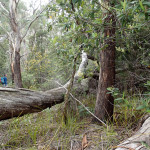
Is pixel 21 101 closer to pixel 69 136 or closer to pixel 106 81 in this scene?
pixel 69 136

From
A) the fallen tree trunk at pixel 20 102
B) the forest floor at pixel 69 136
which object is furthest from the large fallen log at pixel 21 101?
the forest floor at pixel 69 136

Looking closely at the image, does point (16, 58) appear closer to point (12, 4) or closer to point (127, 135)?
point (12, 4)

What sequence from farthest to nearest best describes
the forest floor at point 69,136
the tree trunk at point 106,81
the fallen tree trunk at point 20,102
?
1. the tree trunk at point 106,81
2. the fallen tree trunk at point 20,102
3. the forest floor at point 69,136

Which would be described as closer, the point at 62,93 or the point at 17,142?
the point at 17,142

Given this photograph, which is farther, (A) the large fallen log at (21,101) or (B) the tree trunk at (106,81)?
(B) the tree trunk at (106,81)

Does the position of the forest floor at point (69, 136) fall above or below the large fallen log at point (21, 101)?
below

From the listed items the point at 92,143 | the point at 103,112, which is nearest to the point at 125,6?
the point at 92,143

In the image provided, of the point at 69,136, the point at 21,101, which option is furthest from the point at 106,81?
the point at 21,101

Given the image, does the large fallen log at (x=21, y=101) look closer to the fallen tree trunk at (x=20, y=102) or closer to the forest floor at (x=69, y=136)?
the fallen tree trunk at (x=20, y=102)

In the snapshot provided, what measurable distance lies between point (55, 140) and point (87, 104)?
160 centimetres

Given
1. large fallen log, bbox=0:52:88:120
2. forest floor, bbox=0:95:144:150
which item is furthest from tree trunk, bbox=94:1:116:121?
large fallen log, bbox=0:52:88:120

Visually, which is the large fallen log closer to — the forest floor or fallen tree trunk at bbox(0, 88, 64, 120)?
fallen tree trunk at bbox(0, 88, 64, 120)

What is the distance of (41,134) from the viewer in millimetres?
2295

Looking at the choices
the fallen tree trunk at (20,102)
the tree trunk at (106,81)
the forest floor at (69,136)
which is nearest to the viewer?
the forest floor at (69,136)
